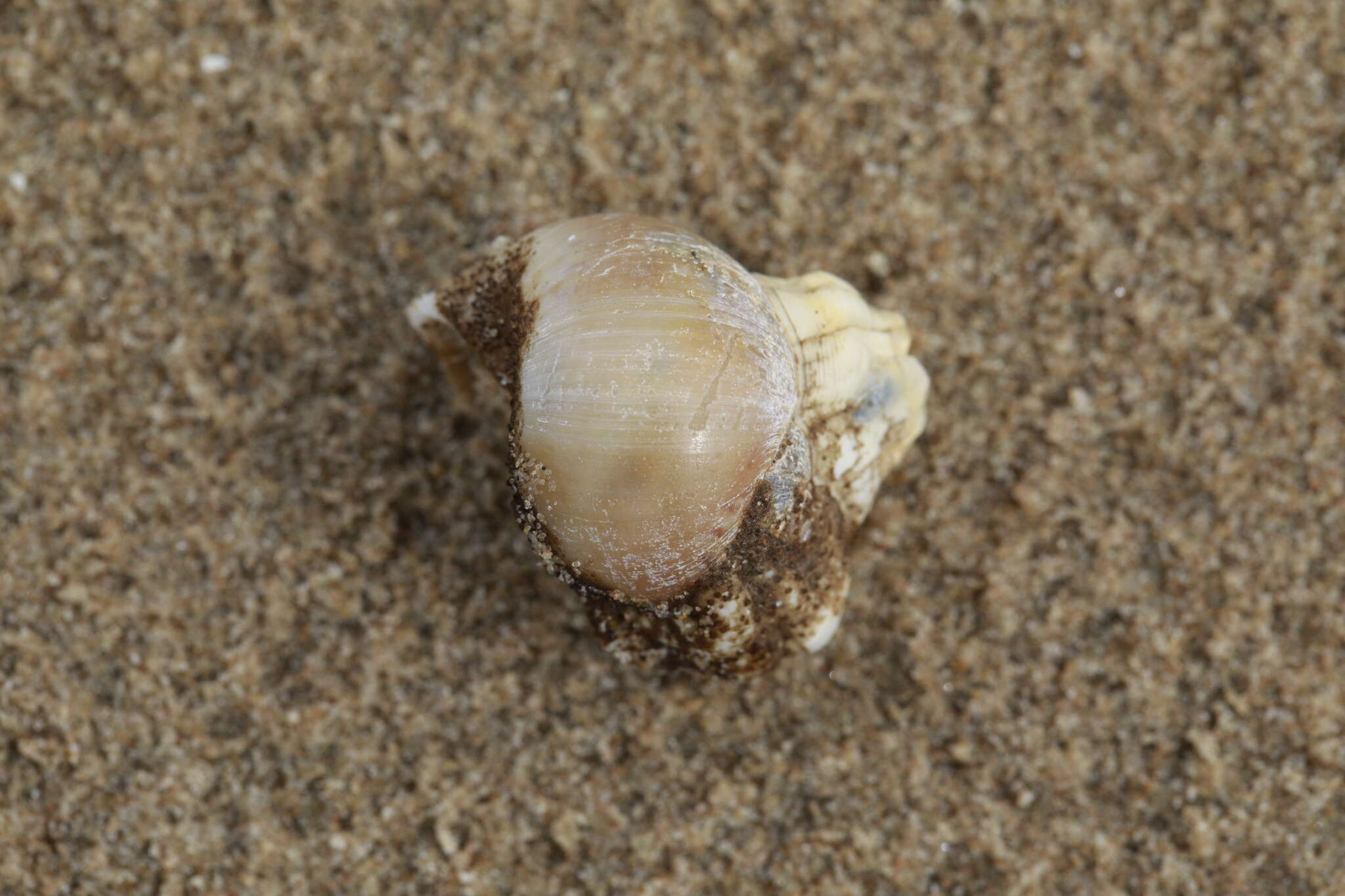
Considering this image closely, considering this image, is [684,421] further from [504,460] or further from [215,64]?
[215,64]

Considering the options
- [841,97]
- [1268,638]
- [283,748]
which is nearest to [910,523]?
[1268,638]

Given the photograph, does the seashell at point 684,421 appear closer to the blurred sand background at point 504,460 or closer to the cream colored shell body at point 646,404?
the cream colored shell body at point 646,404

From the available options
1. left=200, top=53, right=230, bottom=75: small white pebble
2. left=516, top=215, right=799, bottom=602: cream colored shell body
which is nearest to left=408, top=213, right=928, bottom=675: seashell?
left=516, top=215, right=799, bottom=602: cream colored shell body

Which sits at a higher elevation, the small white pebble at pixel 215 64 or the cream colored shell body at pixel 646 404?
the small white pebble at pixel 215 64

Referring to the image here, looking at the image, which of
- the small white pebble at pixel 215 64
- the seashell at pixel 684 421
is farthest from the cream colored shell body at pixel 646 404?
the small white pebble at pixel 215 64

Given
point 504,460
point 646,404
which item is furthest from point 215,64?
point 646,404

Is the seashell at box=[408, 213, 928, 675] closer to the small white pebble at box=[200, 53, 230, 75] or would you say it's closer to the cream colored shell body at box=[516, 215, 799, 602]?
the cream colored shell body at box=[516, 215, 799, 602]

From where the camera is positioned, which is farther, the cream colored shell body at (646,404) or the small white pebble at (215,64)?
the small white pebble at (215,64)
